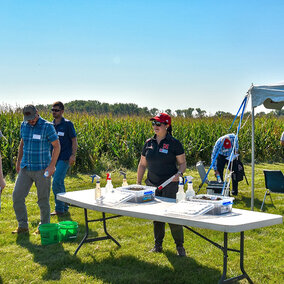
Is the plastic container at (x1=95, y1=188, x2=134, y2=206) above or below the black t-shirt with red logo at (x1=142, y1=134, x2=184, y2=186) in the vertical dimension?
below

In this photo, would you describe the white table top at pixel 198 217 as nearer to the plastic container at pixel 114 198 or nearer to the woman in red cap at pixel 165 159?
the plastic container at pixel 114 198

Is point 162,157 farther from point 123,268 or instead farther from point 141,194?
point 123,268

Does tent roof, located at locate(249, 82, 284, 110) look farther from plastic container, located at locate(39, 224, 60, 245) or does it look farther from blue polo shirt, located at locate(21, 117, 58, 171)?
plastic container, located at locate(39, 224, 60, 245)

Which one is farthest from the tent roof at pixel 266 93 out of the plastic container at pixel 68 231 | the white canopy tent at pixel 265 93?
the plastic container at pixel 68 231

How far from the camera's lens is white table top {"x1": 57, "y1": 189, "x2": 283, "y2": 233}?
3.43 metres

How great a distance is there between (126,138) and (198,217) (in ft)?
34.9

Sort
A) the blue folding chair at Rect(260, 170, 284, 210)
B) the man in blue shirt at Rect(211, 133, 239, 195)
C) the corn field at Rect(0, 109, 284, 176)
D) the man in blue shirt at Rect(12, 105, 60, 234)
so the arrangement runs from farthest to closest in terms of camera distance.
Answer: the corn field at Rect(0, 109, 284, 176), the man in blue shirt at Rect(211, 133, 239, 195), the blue folding chair at Rect(260, 170, 284, 210), the man in blue shirt at Rect(12, 105, 60, 234)

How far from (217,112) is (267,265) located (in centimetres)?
1416

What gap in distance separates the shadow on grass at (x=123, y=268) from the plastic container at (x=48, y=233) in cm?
22

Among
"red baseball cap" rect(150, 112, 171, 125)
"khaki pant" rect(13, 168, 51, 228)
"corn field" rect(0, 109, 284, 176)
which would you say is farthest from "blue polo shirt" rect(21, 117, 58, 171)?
"corn field" rect(0, 109, 284, 176)

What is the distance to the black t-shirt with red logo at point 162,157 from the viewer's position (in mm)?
4867

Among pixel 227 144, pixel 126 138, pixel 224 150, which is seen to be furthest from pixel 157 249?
pixel 126 138

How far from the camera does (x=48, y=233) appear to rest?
5.47 meters

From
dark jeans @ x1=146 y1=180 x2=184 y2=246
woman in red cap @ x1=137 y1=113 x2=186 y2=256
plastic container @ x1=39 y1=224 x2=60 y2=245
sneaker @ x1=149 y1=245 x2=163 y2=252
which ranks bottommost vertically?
sneaker @ x1=149 y1=245 x2=163 y2=252
